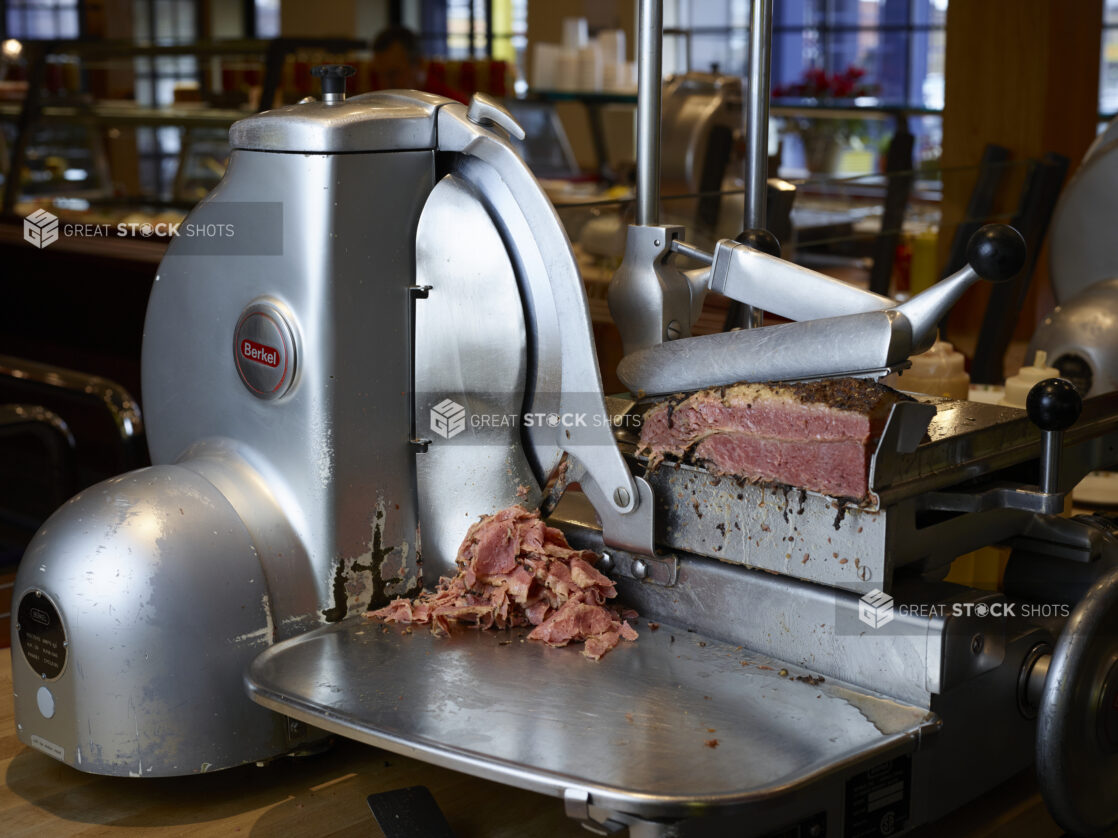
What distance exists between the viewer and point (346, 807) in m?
1.00

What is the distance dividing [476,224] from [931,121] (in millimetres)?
6293

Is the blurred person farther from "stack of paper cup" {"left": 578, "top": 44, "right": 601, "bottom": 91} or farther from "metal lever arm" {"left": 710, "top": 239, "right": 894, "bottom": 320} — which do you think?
"metal lever arm" {"left": 710, "top": 239, "right": 894, "bottom": 320}

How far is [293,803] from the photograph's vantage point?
1013 mm

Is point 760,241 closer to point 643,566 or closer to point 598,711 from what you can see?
point 643,566

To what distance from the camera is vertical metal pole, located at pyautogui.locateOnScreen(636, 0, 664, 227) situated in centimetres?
110

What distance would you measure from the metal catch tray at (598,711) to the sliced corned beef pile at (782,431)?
0.50 ft

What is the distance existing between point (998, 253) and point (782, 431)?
21 cm

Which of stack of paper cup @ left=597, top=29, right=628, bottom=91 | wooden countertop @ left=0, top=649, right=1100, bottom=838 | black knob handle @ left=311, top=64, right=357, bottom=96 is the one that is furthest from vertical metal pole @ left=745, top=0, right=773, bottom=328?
stack of paper cup @ left=597, top=29, right=628, bottom=91

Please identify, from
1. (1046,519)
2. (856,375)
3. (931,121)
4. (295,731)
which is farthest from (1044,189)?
(931,121)

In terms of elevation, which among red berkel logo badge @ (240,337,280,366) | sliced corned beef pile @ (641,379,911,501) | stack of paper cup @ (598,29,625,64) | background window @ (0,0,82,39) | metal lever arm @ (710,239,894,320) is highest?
background window @ (0,0,82,39)

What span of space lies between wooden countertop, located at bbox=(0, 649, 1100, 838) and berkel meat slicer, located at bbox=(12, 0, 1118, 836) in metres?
0.04

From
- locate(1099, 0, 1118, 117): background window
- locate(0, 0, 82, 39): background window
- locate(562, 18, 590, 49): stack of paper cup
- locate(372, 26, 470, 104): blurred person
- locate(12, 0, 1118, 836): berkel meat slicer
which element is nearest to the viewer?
locate(12, 0, 1118, 836): berkel meat slicer

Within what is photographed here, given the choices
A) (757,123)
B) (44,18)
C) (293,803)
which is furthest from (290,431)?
(44,18)

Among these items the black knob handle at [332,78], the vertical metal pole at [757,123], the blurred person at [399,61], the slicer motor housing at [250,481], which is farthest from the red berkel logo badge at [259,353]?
the blurred person at [399,61]
